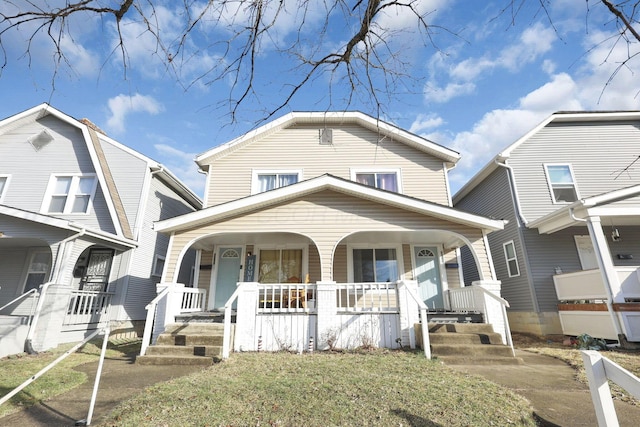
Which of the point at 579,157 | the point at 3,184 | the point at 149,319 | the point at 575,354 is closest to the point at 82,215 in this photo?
the point at 3,184

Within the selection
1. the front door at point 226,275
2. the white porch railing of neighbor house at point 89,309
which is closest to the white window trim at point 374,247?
the front door at point 226,275

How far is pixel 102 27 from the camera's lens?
2988 millimetres

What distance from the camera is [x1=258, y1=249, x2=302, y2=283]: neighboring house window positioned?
32.5ft

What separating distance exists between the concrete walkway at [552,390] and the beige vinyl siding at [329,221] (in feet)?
8.72

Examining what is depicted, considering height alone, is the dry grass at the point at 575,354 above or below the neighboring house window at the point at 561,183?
below

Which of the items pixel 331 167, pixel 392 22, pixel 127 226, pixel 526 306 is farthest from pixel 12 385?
pixel 526 306

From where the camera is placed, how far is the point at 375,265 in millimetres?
9844

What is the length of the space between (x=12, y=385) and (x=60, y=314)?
12.4 feet

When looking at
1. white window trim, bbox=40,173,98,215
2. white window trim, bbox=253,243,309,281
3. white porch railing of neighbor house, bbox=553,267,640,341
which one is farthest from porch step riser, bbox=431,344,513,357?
white window trim, bbox=40,173,98,215

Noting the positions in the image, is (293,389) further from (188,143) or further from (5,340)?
(5,340)

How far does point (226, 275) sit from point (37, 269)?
6917mm

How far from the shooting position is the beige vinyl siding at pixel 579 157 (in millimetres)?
11039

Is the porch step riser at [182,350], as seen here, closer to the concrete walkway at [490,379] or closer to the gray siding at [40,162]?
the concrete walkway at [490,379]

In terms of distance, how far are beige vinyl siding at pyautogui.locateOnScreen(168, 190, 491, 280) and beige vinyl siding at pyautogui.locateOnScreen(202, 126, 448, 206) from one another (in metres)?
2.61
